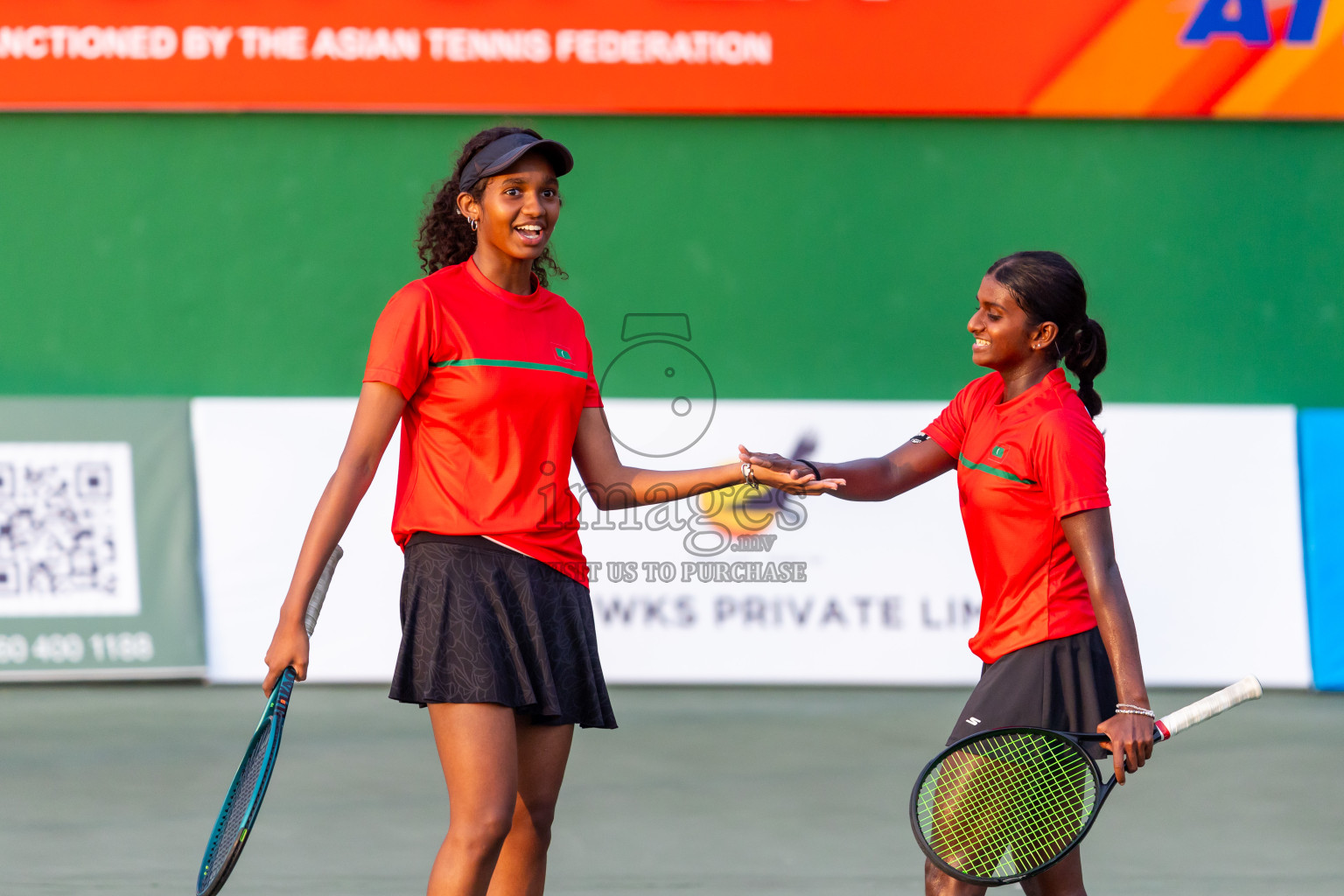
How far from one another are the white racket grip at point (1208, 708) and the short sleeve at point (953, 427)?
→ 71 cm

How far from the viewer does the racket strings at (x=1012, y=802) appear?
8.16ft

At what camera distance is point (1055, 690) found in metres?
2.54

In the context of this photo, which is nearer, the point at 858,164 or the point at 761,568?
the point at 761,568

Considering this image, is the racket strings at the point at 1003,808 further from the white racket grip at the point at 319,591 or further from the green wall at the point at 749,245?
the green wall at the point at 749,245

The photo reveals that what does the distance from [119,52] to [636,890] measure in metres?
5.06

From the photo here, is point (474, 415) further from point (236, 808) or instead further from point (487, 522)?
point (236, 808)

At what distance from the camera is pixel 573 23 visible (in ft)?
22.0

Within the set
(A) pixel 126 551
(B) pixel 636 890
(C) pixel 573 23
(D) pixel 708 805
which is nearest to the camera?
(B) pixel 636 890

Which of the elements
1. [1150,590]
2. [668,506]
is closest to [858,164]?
[668,506]

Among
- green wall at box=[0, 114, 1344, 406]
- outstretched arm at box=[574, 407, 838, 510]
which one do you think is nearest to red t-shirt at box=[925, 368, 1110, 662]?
outstretched arm at box=[574, 407, 838, 510]

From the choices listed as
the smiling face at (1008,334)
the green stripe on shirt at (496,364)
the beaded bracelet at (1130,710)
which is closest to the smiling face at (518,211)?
the green stripe on shirt at (496,364)

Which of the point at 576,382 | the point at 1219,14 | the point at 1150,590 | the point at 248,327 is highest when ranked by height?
the point at 1219,14

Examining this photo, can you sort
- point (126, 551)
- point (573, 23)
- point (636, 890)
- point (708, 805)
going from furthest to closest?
1. point (573, 23)
2. point (126, 551)
3. point (708, 805)
4. point (636, 890)

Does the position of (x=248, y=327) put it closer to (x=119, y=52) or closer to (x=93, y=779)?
(x=119, y=52)
